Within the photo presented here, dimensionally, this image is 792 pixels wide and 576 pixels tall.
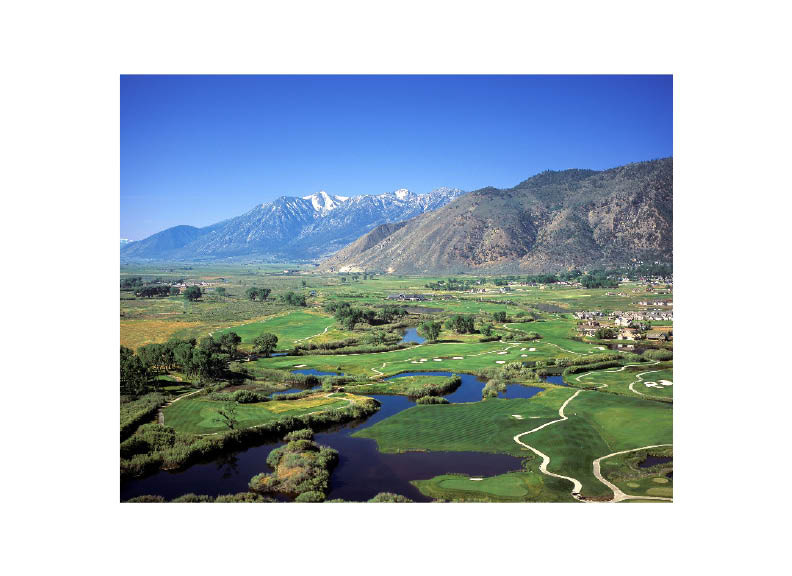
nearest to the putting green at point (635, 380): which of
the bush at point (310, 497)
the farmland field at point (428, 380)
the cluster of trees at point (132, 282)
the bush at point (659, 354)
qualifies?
the farmland field at point (428, 380)

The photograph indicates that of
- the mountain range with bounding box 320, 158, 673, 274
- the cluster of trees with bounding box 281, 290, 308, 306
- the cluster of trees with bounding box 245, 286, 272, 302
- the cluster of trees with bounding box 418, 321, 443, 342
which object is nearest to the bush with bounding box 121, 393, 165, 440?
the cluster of trees with bounding box 245, 286, 272, 302

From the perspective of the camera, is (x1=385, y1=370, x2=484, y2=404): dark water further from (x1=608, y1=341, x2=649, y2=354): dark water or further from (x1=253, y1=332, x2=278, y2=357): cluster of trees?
(x1=608, y1=341, x2=649, y2=354): dark water

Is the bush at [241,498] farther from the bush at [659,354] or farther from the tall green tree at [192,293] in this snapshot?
the bush at [659,354]

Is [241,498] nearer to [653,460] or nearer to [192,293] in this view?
[653,460]

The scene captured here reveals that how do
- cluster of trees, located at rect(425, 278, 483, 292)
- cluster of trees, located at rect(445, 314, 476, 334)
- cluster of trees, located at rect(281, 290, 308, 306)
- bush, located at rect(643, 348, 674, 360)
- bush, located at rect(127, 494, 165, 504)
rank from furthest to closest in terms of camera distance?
cluster of trees, located at rect(425, 278, 483, 292), cluster of trees, located at rect(281, 290, 308, 306), cluster of trees, located at rect(445, 314, 476, 334), bush, located at rect(643, 348, 674, 360), bush, located at rect(127, 494, 165, 504)

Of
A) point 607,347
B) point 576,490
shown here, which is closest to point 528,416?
point 576,490

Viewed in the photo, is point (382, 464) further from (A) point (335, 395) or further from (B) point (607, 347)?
(B) point (607, 347)

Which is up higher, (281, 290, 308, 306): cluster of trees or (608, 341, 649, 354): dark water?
(281, 290, 308, 306): cluster of trees
